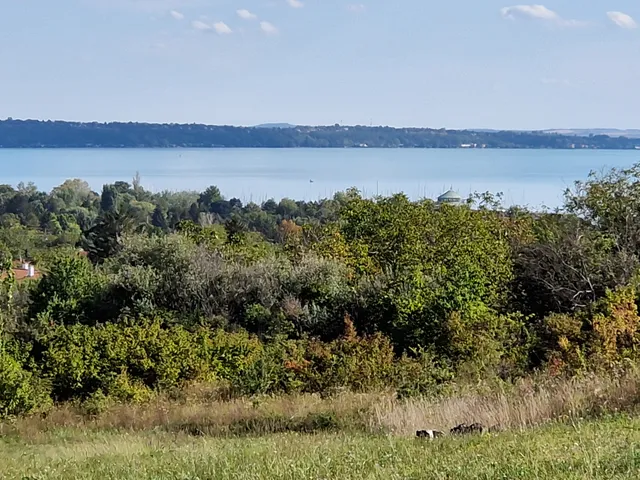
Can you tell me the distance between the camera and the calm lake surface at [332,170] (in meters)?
97.8

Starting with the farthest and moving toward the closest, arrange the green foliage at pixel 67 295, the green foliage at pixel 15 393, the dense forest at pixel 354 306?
the green foliage at pixel 67 295 → the dense forest at pixel 354 306 → the green foliage at pixel 15 393

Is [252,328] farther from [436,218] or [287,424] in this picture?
[287,424]

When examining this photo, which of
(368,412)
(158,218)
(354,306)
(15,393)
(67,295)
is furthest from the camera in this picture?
(158,218)

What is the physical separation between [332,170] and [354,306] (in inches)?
4799

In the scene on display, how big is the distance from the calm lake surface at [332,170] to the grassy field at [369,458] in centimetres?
6581

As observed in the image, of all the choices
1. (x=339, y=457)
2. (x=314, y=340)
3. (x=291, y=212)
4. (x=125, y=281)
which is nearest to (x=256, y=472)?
(x=339, y=457)

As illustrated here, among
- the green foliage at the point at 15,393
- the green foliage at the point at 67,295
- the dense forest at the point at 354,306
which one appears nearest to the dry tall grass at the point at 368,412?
the green foliage at the point at 15,393

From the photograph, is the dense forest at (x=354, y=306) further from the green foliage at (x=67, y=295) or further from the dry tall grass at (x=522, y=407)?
the dry tall grass at (x=522, y=407)

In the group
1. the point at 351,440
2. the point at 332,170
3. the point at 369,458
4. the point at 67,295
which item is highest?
the point at 369,458

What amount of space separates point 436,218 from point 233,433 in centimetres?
1275

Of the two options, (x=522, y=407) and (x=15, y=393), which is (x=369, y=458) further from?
(x=15, y=393)

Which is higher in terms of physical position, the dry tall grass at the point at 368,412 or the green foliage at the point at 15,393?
the dry tall grass at the point at 368,412

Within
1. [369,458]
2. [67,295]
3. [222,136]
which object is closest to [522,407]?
[369,458]

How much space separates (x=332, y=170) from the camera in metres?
140
